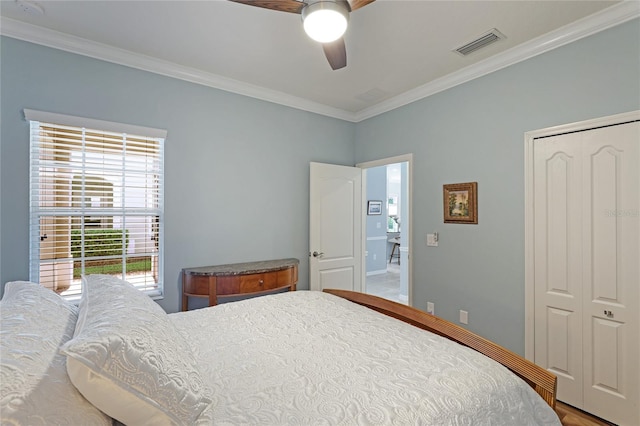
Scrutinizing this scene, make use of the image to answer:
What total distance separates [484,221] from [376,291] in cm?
334

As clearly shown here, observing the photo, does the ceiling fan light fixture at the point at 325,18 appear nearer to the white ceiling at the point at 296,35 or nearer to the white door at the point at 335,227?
the white ceiling at the point at 296,35

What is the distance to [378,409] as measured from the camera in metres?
0.94

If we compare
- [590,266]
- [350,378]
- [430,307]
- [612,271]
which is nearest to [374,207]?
[430,307]

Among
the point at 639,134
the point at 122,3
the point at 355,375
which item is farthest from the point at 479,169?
the point at 122,3

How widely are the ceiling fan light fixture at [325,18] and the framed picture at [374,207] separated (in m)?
5.67

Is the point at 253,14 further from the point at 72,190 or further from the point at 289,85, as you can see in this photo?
the point at 72,190

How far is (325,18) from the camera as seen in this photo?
5.07ft

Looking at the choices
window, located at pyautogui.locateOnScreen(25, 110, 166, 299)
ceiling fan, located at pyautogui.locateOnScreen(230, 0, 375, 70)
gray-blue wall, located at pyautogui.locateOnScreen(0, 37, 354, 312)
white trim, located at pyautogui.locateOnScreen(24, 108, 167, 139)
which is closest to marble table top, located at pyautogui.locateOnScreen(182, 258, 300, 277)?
gray-blue wall, located at pyautogui.locateOnScreen(0, 37, 354, 312)

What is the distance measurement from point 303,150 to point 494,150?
2.08 meters

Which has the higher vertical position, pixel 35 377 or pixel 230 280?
pixel 35 377

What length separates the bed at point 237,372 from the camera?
78cm

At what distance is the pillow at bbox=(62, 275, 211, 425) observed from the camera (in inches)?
30.5

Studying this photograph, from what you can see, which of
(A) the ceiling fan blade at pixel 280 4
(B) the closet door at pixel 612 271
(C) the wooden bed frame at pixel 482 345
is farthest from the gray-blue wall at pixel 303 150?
(A) the ceiling fan blade at pixel 280 4

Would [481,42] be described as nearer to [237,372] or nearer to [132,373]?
[237,372]
